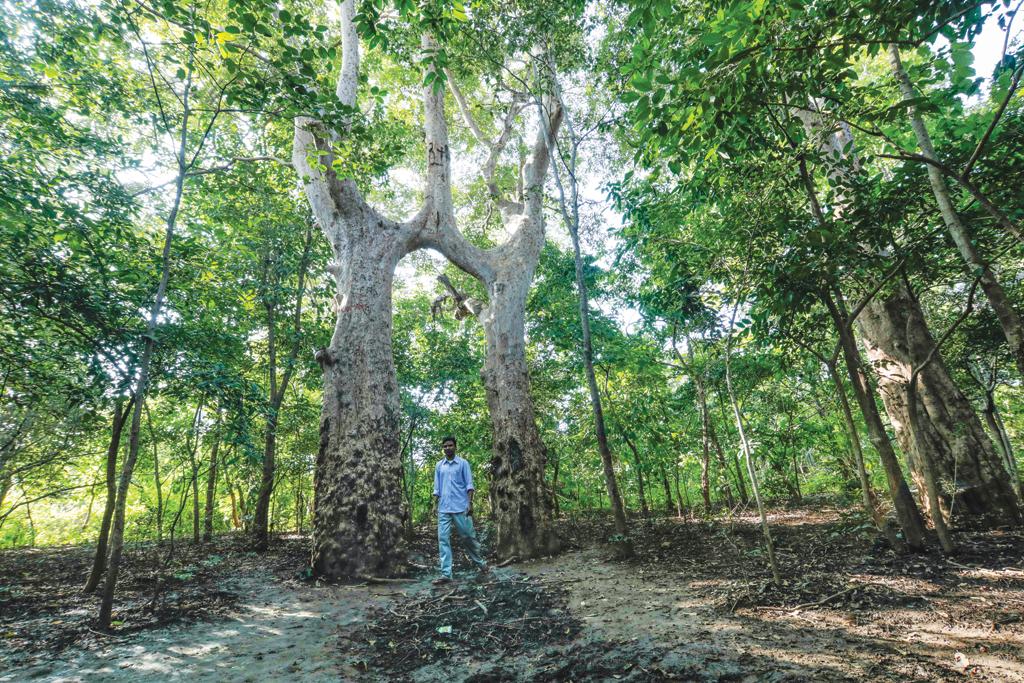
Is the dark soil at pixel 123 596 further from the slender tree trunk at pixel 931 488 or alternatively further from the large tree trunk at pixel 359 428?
the slender tree trunk at pixel 931 488

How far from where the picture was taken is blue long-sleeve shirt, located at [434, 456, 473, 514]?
585 centimetres

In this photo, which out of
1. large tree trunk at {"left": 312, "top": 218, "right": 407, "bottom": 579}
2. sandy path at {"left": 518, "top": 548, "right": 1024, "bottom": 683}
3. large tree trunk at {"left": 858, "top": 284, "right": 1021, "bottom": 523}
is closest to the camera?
sandy path at {"left": 518, "top": 548, "right": 1024, "bottom": 683}

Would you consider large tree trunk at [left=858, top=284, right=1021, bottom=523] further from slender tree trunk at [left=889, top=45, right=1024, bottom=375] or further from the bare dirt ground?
slender tree trunk at [left=889, top=45, right=1024, bottom=375]

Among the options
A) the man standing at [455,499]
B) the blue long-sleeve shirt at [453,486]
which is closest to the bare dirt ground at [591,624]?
the man standing at [455,499]

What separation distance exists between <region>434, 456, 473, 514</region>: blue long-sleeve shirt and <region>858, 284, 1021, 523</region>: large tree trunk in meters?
5.18

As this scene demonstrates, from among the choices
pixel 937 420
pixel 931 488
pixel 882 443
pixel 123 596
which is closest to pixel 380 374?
pixel 123 596

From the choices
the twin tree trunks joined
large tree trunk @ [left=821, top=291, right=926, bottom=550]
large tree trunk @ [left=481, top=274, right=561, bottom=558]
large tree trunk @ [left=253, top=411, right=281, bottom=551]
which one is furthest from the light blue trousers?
large tree trunk @ [left=821, top=291, right=926, bottom=550]

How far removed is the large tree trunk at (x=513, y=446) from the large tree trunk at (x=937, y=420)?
4623 mm

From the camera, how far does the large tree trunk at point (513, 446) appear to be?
21.3 feet

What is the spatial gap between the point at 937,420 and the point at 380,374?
7.28 m

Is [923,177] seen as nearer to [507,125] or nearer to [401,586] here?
[401,586]

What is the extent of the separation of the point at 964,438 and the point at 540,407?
7075 millimetres

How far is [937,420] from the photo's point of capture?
5.23m

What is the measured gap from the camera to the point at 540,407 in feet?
33.9
